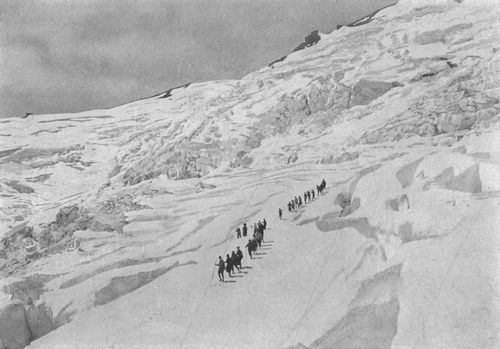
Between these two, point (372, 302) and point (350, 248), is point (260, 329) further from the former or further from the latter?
point (350, 248)

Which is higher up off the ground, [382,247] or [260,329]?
[382,247]

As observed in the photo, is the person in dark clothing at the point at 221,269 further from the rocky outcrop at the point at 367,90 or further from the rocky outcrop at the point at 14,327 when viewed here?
the rocky outcrop at the point at 367,90

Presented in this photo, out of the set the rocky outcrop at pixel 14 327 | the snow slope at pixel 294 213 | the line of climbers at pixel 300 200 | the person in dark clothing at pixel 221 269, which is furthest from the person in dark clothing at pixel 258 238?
the rocky outcrop at pixel 14 327

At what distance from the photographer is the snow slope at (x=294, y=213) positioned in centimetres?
1320

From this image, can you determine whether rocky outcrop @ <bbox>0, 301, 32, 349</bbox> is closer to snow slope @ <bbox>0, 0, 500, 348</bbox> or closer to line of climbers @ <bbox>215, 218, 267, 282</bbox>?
snow slope @ <bbox>0, 0, 500, 348</bbox>

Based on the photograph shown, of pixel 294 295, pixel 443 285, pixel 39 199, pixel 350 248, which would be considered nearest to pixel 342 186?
pixel 350 248

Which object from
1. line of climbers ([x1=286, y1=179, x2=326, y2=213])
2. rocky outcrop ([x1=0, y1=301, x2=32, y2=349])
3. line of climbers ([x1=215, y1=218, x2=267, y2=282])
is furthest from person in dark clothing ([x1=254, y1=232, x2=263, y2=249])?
rocky outcrop ([x1=0, y1=301, x2=32, y2=349])

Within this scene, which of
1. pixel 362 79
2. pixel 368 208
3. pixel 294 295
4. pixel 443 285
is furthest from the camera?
pixel 362 79

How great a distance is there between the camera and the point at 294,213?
22.6 m

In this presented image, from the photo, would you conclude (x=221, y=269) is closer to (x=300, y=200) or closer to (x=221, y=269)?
(x=221, y=269)

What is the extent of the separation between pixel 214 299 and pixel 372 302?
15.2 ft

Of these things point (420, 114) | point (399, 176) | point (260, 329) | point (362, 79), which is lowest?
point (260, 329)

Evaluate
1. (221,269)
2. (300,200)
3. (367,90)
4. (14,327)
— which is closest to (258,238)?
(221,269)

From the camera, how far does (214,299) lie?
15.5m
